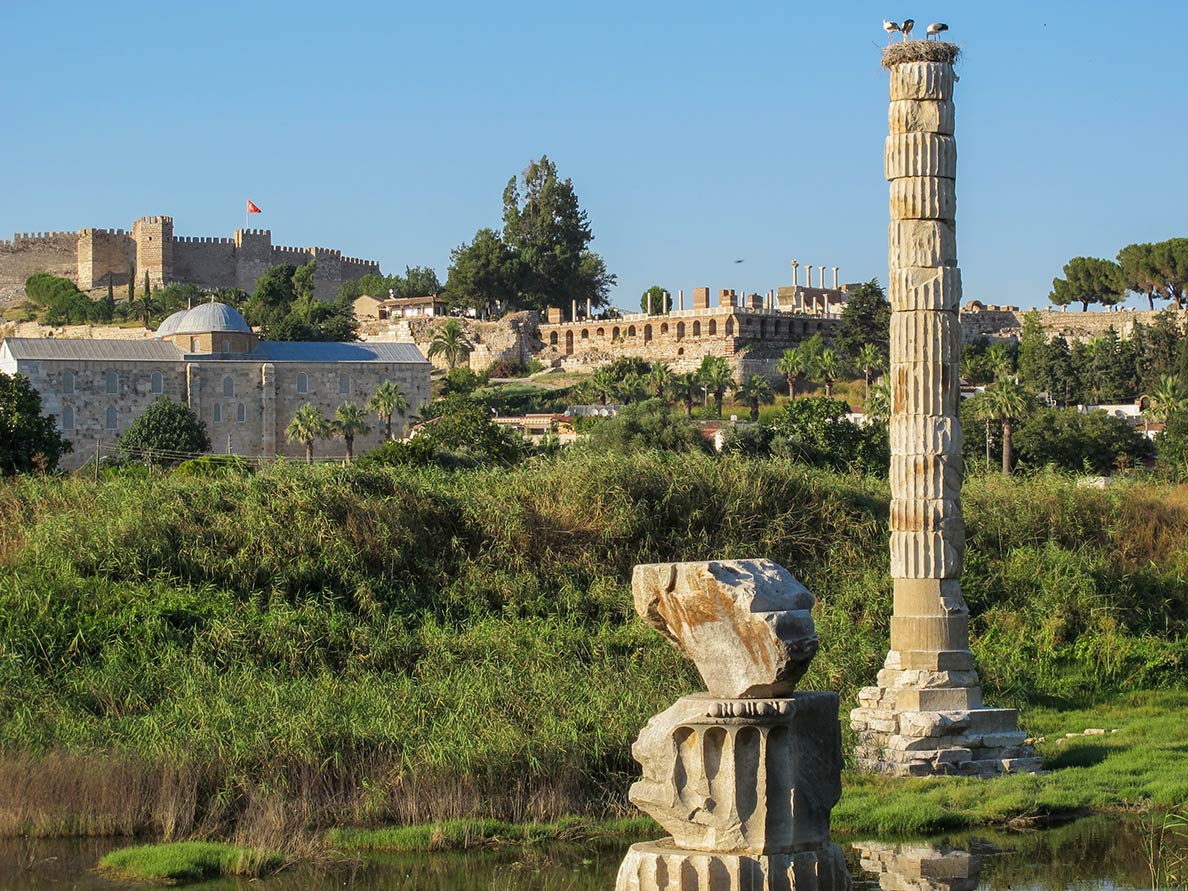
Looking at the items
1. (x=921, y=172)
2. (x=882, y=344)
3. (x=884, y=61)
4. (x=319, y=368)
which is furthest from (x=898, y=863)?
(x=882, y=344)

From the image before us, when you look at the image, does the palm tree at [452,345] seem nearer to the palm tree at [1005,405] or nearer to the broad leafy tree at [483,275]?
the broad leafy tree at [483,275]

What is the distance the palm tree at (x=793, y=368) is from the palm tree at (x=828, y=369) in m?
0.54

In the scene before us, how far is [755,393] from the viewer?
2078 inches

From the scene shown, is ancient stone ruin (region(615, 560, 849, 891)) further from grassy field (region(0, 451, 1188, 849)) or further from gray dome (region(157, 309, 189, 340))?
gray dome (region(157, 309, 189, 340))

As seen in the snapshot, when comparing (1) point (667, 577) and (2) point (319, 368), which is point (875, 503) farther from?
(2) point (319, 368)

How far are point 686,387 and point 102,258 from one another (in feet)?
116

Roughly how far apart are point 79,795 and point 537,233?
62.2m

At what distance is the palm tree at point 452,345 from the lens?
63.8 meters

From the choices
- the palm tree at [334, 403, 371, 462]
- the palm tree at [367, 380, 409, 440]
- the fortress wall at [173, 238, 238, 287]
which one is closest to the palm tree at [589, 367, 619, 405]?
the palm tree at [367, 380, 409, 440]

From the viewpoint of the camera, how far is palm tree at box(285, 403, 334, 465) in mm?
42844

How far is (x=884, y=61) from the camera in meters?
11.3

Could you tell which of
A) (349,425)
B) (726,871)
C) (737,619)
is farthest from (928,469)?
(349,425)

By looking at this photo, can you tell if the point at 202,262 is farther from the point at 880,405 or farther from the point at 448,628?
the point at 448,628

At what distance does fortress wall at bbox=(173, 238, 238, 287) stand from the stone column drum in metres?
69.2
